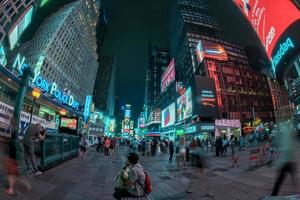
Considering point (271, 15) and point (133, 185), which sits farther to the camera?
point (271, 15)

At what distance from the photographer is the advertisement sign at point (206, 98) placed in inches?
2381

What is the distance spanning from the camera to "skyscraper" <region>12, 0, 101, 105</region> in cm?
7394

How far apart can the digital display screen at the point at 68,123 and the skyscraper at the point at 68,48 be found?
45957 millimetres

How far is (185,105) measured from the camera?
235ft

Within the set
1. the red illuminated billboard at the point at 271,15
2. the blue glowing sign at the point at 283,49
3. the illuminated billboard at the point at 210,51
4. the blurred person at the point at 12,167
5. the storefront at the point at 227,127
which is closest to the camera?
the blurred person at the point at 12,167

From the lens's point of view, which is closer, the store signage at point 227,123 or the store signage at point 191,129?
the store signage at point 227,123

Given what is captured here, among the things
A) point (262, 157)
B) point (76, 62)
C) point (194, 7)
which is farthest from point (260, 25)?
point (194, 7)

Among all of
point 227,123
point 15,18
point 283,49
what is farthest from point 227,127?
point 15,18

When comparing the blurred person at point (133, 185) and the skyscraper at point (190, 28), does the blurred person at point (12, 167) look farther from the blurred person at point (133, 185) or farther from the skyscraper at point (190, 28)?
the skyscraper at point (190, 28)

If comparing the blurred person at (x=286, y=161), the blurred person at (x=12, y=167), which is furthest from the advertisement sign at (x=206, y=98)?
the blurred person at (x=12, y=167)

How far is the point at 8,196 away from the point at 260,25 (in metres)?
35.5

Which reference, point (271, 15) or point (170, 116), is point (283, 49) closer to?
point (271, 15)

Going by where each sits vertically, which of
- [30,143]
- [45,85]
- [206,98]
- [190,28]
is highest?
[190,28]

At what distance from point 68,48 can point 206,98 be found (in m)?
63.8
